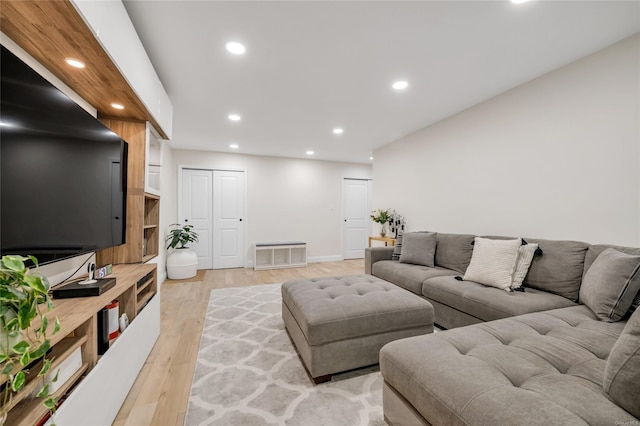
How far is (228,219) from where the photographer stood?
539cm

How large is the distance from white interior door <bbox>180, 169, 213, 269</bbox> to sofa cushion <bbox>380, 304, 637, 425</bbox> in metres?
4.77

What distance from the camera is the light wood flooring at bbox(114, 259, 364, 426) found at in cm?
145

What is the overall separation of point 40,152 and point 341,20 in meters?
1.80

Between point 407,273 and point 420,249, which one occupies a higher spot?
point 420,249

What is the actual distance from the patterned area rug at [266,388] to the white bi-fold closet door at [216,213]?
3.01 m

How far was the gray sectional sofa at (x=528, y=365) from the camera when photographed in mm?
791

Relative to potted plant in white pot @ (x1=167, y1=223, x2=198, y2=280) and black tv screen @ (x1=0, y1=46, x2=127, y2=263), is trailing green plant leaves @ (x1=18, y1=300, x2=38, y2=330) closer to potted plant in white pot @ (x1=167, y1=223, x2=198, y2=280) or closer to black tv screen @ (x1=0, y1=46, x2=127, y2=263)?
black tv screen @ (x1=0, y1=46, x2=127, y2=263)

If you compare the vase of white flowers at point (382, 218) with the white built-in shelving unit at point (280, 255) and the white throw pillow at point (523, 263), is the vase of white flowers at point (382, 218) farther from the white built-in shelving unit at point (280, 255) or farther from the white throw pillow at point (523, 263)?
the white throw pillow at point (523, 263)

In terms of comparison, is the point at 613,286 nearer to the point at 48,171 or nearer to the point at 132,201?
the point at 48,171

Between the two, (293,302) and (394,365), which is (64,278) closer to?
(293,302)

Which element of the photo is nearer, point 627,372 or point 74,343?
point 627,372

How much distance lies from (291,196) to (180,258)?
252cm

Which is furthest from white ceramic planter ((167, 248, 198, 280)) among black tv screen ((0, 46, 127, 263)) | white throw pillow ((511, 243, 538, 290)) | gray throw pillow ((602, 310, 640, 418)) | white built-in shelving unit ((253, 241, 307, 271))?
gray throw pillow ((602, 310, 640, 418))

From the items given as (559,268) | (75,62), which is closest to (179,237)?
(75,62)
